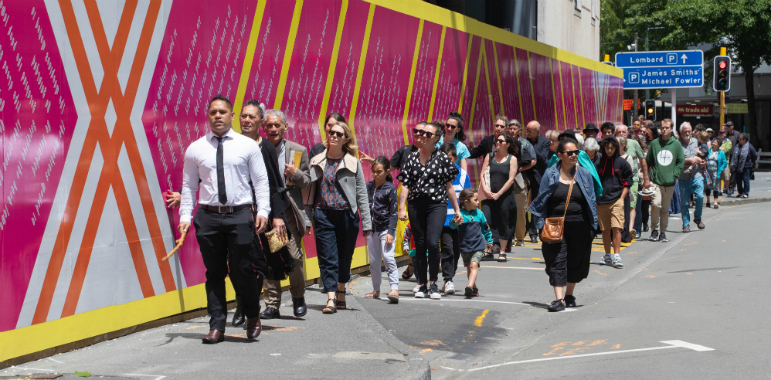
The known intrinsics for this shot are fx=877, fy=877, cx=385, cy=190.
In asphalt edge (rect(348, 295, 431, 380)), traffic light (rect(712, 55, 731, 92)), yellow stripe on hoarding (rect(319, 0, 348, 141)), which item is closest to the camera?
asphalt edge (rect(348, 295, 431, 380))

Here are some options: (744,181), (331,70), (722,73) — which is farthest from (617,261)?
(722,73)

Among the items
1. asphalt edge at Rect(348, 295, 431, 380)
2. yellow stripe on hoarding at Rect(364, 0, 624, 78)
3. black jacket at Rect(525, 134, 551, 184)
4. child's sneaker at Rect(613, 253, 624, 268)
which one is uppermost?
yellow stripe on hoarding at Rect(364, 0, 624, 78)

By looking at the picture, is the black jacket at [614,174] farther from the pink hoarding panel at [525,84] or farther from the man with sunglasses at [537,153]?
the pink hoarding panel at [525,84]

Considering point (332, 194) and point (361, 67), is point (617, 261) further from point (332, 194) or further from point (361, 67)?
point (332, 194)

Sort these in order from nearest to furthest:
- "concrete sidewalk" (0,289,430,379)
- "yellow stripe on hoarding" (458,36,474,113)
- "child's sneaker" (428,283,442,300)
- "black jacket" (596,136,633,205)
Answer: "concrete sidewalk" (0,289,430,379) → "child's sneaker" (428,283,442,300) → "black jacket" (596,136,633,205) → "yellow stripe on hoarding" (458,36,474,113)

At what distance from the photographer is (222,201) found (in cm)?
626

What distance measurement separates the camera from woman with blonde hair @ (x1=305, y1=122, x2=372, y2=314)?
798 centimetres

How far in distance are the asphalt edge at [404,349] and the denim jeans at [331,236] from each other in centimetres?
44

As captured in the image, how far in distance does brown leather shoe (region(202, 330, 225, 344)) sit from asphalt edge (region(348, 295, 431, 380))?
4.15 ft

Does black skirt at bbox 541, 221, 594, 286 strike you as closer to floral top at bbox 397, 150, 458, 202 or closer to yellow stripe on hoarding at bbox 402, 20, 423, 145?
floral top at bbox 397, 150, 458, 202

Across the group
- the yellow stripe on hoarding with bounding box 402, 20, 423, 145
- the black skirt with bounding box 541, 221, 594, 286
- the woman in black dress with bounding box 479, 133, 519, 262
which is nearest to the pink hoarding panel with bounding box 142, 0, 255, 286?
the black skirt with bounding box 541, 221, 594, 286

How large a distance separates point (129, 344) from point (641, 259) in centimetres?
836

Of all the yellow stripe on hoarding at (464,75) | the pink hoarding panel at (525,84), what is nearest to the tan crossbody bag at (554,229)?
the yellow stripe on hoarding at (464,75)

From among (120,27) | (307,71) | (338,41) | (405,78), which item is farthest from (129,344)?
(405,78)
